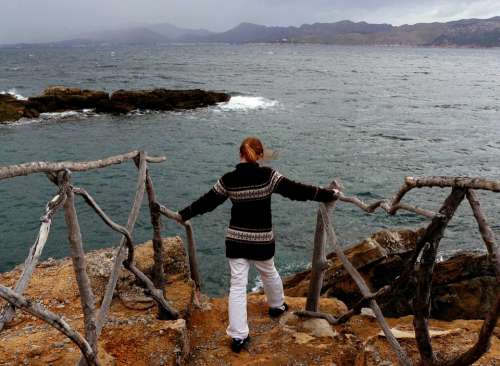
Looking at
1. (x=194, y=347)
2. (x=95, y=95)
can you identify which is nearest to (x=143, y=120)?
(x=95, y=95)

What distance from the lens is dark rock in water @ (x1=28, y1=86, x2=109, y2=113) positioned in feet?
122

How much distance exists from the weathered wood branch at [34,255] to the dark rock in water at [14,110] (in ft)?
109

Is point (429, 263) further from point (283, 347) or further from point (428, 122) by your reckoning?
point (428, 122)

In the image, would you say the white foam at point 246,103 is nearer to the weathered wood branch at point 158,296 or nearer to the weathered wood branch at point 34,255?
the weathered wood branch at point 158,296

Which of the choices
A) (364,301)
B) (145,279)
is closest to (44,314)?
(145,279)

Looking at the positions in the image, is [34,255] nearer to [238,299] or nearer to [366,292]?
[238,299]

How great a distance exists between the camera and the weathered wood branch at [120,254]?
3982 mm

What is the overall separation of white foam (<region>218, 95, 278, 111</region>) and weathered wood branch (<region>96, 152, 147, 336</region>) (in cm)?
3484

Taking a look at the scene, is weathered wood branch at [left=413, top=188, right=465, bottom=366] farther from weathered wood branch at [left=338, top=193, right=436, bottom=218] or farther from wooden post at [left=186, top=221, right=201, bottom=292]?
wooden post at [left=186, top=221, right=201, bottom=292]

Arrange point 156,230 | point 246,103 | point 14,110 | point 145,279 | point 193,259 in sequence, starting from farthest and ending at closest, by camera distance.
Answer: point 246,103 < point 14,110 < point 193,259 < point 156,230 < point 145,279

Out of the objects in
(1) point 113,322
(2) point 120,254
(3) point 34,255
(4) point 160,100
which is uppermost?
(3) point 34,255

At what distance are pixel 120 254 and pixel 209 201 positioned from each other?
1.16 m

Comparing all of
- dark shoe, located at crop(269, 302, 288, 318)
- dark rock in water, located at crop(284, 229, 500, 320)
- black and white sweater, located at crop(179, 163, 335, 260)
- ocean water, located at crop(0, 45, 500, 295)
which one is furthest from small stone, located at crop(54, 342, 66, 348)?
ocean water, located at crop(0, 45, 500, 295)

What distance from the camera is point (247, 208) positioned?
16.4ft
